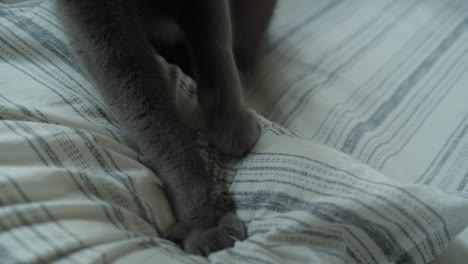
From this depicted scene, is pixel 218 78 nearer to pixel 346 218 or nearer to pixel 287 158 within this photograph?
pixel 287 158

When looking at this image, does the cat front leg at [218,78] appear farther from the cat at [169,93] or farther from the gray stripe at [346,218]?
the gray stripe at [346,218]

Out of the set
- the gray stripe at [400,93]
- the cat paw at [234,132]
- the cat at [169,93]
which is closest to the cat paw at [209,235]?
the cat at [169,93]

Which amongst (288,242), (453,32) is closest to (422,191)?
(288,242)

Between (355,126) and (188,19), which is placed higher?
(188,19)

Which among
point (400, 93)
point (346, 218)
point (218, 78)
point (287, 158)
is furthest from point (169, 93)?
point (400, 93)

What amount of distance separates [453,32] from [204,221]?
0.75 metres

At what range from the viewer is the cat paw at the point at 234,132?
0.74m

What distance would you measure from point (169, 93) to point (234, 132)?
0.37 feet

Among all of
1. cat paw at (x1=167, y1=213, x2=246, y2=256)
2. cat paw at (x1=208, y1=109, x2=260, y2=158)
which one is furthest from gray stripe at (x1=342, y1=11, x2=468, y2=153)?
cat paw at (x1=167, y1=213, x2=246, y2=256)

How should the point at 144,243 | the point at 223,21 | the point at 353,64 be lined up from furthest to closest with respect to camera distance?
1. the point at 353,64
2. the point at 223,21
3. the point at 144,243

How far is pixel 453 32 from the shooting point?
1.09 metres

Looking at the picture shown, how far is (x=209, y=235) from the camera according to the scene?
63 centimetres

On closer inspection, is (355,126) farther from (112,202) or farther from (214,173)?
(112,202)

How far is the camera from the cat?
0.67m
